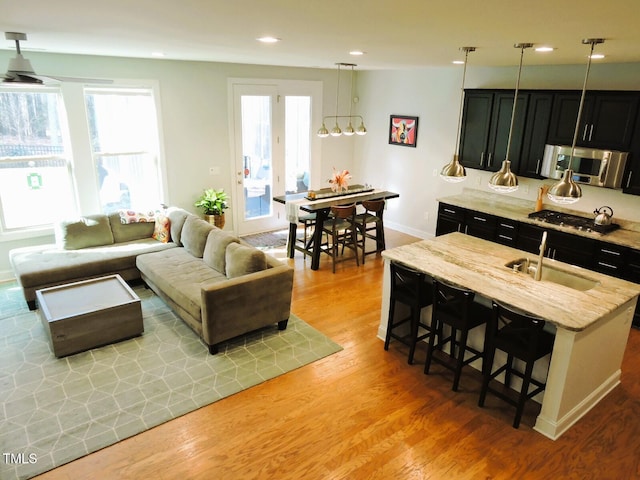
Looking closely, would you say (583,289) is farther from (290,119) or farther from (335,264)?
(290,119)

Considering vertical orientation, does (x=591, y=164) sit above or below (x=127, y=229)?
above

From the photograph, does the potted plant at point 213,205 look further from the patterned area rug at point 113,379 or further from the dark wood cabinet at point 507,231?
the dark wood cabinet at point 507,231

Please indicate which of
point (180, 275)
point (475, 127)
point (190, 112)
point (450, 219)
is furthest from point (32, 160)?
point (475, 127)

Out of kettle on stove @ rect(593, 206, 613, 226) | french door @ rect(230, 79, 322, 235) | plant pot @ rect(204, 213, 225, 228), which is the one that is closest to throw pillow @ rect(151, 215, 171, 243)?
plant pot @ rect(204, 213, 225, 228)

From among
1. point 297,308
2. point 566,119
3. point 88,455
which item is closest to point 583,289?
point 566,119

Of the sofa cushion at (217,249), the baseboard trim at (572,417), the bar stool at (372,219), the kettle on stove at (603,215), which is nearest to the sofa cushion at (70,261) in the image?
the sofa cushion at (217,249)

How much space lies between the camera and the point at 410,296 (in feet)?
13.5

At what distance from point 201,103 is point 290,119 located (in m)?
1.65

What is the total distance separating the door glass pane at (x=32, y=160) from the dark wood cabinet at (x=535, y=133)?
234 inches

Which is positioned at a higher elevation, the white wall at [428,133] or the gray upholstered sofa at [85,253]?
the white wall at [428,133]

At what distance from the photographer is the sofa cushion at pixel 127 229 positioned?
5.82 meters

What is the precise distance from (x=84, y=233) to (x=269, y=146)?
11.0 feet

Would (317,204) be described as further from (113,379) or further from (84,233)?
(113,379)

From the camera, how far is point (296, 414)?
11.5ft
